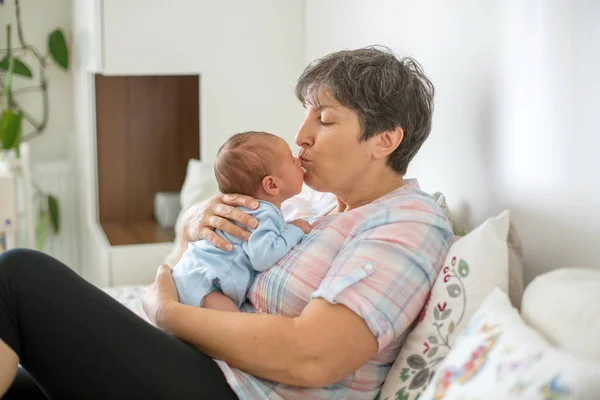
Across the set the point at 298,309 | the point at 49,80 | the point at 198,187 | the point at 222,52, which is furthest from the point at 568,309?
the point at 49,80

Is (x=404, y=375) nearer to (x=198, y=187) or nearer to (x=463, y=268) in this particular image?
(x=463, y=268)

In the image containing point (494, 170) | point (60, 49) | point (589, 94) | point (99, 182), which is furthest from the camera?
point (60, 49)

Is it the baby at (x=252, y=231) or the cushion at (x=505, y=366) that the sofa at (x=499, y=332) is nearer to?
the cushion at (x=505, y=366)

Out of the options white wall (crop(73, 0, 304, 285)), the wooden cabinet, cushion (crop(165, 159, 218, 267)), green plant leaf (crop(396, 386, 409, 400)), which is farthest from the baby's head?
the wooden cabinet

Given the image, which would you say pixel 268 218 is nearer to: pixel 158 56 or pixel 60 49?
pixel 158 56

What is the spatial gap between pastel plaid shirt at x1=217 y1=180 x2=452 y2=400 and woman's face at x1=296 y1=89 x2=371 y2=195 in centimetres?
9

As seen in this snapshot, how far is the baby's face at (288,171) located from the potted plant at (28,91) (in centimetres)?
211

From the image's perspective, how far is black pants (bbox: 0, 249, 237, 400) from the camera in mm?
1441

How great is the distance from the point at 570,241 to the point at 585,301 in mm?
317

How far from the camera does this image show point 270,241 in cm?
163

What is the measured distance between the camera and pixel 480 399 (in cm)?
114

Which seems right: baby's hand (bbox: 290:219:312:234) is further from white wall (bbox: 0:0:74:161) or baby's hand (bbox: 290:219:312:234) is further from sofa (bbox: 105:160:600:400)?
white wall (bbox: 0:0:74:161)

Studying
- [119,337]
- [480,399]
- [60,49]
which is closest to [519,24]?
[480,399]

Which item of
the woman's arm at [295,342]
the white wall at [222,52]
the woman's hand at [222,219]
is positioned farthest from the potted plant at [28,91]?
the woman's arm at [295,342]
